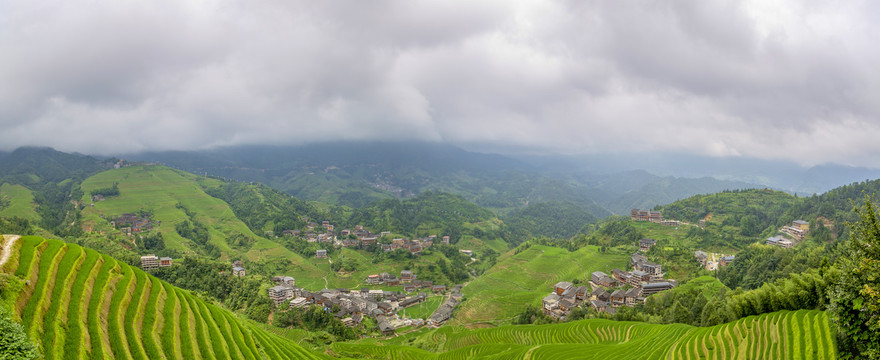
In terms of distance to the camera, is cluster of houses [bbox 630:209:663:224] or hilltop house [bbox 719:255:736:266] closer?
hilltop house [bbox 719:255:736:266]

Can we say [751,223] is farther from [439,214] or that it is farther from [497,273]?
[439,214]

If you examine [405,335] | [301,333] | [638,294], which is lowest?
[405,335]

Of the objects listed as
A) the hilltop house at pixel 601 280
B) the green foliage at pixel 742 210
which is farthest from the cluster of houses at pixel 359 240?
the green foliage at pixel 742 210

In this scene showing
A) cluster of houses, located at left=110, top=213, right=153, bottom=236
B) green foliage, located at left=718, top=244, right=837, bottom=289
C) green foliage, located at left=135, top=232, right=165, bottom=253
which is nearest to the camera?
green foliage, located at left=718, top=244, right=837, bottom=289

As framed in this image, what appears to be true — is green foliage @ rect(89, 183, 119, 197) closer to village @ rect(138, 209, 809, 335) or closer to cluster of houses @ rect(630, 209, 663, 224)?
village @ rect(138, 209, 809, 335)

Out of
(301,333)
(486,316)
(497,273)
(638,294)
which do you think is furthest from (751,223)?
(301,333)

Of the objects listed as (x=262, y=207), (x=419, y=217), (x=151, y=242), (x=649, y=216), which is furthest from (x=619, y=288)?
(x=262, y=207)

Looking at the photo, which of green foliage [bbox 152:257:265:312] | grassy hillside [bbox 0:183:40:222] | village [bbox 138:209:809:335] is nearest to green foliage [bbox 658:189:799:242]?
village [bbox 138:209:809:335]
